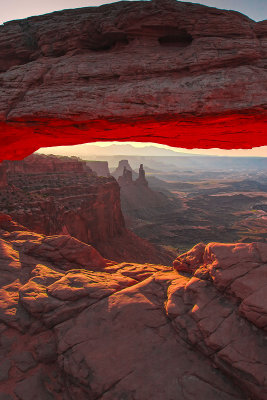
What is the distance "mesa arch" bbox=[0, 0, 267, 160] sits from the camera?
25.9 feet

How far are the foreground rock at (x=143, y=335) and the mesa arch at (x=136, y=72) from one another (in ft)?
18.1

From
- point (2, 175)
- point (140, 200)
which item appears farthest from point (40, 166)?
point (140, 200)

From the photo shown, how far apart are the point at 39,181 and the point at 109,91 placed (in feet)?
93.1

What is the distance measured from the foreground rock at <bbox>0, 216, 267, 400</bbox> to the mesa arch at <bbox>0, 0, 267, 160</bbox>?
553cm

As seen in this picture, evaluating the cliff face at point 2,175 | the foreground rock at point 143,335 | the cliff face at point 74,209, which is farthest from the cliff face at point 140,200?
the foreground rock at point 143,335

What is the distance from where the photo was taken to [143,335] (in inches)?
221

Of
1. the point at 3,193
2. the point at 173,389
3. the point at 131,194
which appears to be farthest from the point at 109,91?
the point at 131,194

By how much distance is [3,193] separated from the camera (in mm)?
24188

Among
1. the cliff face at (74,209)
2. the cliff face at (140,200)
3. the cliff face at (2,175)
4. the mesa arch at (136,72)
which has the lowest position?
the cliff face at (140,200)

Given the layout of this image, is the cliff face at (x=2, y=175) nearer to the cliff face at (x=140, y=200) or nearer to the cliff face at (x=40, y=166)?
the cliff face at (x=40, y=166)

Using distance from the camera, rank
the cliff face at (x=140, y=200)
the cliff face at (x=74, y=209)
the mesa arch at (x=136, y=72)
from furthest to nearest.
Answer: the cliff face at (x=140, y=200), the cliff face at (x=74, y=209), the mesa arch at (x=136, y=72)

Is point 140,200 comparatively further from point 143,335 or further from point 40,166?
point 143,335

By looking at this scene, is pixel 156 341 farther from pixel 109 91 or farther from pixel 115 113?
pixel 109 91

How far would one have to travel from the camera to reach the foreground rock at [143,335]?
4559 millimetres
